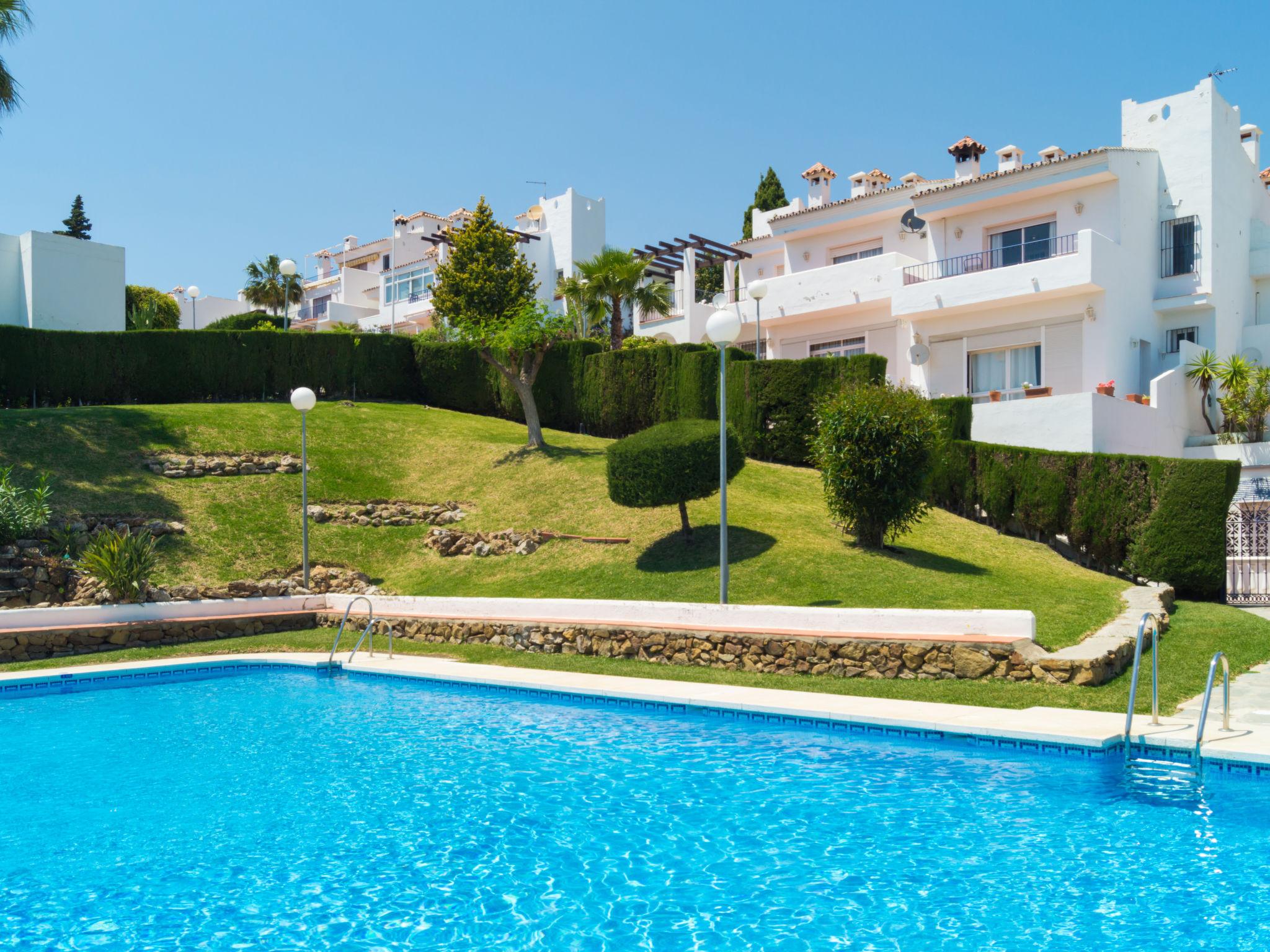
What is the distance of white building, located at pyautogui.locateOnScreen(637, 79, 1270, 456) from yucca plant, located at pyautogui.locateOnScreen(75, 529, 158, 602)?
62.6 feet

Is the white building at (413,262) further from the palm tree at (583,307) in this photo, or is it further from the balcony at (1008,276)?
the balcony at (1008,276)

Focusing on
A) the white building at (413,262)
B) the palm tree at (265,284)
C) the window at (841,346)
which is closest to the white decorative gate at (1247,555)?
the window at (841,346)

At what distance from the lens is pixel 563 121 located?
20609 millimetres

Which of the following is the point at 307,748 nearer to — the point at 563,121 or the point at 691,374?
the point at 563,121

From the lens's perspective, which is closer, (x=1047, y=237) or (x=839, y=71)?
(x=839, y=71)

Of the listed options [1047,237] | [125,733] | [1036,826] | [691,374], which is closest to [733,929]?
[1036,826]

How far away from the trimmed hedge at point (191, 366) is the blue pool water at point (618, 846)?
23.3 metres

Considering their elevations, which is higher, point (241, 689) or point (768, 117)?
point (768, 117)

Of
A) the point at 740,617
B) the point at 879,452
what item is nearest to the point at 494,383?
the point at 879,452

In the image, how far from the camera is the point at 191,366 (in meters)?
31.9

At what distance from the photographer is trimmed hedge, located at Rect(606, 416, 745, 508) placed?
1817 cm

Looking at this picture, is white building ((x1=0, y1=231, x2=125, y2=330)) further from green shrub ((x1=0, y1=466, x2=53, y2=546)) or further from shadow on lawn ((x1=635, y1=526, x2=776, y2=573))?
shadow on lawn ((x1=635, y1=526, x2=776, y2=573))

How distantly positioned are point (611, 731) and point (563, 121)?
1484cm

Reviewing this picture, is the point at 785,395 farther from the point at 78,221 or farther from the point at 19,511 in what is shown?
the point at 78,221
